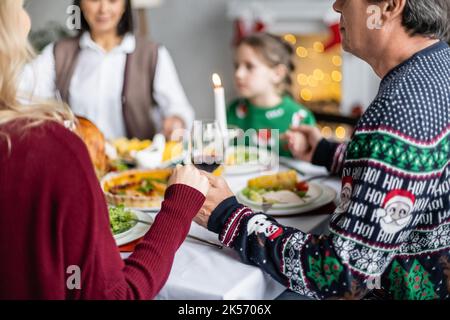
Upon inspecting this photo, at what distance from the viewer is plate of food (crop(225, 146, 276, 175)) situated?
1.93 meters

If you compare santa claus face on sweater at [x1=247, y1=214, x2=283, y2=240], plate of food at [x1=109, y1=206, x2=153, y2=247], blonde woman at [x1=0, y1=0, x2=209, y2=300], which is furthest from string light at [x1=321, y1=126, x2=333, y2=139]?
blonde woman at [x1=0, y1=0, x2=209, y2=300]

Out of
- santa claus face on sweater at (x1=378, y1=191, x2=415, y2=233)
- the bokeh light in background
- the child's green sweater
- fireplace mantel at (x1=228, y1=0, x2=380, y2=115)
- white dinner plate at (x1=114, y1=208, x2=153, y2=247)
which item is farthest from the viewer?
the bokeh light in background

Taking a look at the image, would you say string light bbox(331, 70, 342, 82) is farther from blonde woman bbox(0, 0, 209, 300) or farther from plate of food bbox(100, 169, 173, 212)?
blonde woman bbox(0, 0, 209, 300)

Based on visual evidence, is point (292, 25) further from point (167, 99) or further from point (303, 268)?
point (303, 268)

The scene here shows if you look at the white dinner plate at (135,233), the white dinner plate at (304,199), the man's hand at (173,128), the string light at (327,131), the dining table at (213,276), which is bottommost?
the string light at (327,131)

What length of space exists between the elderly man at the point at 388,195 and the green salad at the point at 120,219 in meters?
0.20

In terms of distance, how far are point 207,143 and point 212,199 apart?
275mm

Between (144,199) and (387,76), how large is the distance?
2.33 feet

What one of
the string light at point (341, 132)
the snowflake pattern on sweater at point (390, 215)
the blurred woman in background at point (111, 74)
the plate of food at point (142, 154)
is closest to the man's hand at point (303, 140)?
the plate of food at point (142, 154)

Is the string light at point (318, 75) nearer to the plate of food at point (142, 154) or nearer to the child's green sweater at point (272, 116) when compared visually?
the child's green sweater at point (272, 116)

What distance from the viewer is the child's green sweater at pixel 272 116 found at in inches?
114

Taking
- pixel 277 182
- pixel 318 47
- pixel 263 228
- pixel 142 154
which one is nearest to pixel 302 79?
pixel 318 47

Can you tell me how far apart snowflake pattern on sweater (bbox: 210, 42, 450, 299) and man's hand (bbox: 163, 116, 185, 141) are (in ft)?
3.48

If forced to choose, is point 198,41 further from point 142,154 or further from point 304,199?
point 304,199
